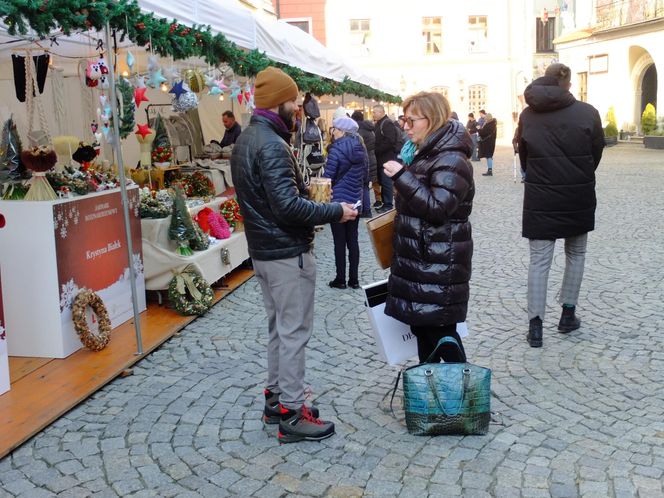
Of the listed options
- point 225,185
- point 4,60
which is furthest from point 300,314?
point 4,60

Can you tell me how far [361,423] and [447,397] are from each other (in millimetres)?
559

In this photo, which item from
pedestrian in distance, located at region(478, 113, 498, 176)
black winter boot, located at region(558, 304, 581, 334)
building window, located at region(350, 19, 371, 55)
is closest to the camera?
black winter boot, located at region(558, 304, 581, 334)

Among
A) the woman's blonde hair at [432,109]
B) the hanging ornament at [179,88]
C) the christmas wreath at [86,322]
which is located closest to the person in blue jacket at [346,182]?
the hanging ornament at [179,88]

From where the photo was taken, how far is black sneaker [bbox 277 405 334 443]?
3682mm

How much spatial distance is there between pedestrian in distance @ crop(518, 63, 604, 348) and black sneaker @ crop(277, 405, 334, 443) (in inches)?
79.1

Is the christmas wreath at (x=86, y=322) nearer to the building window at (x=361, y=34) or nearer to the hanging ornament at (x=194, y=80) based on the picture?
the hanging ornament at (x=194, y=80)

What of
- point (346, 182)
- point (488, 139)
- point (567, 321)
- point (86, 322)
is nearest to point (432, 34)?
point (488, 139)

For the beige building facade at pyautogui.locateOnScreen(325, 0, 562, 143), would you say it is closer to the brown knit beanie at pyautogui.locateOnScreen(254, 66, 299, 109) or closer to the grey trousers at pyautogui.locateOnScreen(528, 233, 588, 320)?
the grey trousers at pyautogui.locateOnScreen(528, 233, 588, 320)

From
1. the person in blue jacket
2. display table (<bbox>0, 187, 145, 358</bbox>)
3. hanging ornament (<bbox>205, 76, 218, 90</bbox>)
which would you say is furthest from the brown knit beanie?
hanging ornament (<bbox>205, 76, 218, 90</bbox>)

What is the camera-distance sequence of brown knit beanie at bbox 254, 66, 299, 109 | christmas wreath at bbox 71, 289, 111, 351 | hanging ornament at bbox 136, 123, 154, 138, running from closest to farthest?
brown knit beanie at bbox 254, 66, 299, 109 < christmas wreath at bbox 71, 289, 111, 351 < hanging ornament at bbox 136, 123, 154, 138

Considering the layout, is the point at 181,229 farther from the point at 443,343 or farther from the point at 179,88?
the point at 443,343

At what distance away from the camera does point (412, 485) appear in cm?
326

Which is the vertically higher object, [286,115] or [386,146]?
[286,115]

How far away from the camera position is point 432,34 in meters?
37.1
